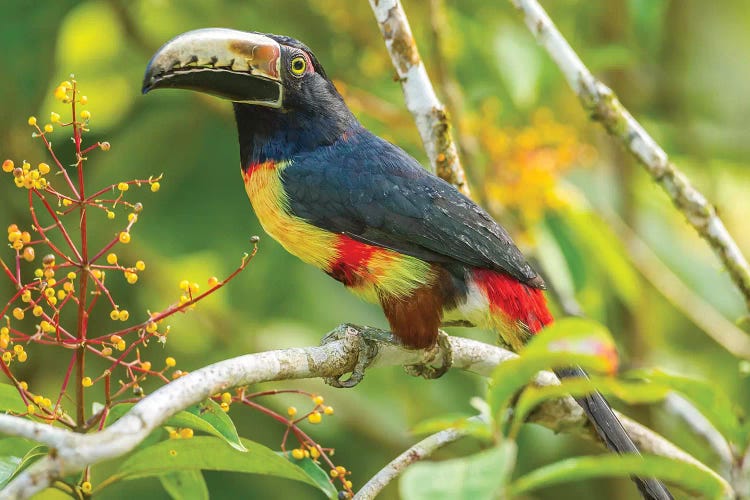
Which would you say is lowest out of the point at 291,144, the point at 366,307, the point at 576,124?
the point at 366,307

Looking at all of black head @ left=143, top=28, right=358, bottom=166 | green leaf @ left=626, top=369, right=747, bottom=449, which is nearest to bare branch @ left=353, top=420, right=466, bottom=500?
green leaf @ left=626, top=369, right=747, bottom=449

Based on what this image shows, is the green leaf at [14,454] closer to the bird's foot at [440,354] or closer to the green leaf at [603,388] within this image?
the green leaf at [603,388]

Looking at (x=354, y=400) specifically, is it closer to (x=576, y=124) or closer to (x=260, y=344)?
(x=260, y=344)

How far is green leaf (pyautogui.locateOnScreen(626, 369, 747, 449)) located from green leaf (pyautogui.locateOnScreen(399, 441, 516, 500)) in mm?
448

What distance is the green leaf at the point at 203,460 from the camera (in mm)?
2430

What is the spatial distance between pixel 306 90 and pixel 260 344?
1699mm

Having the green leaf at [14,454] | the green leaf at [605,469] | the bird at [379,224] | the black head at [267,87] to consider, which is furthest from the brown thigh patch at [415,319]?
the green leaf at [605,469]

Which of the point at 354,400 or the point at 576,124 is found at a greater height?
the point at 576,124

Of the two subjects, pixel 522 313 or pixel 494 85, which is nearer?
pixel 522 313

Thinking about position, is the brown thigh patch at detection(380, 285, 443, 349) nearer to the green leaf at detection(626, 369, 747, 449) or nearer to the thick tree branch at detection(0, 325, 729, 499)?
the thick tree branch at detection(0, 325, 729, 499)

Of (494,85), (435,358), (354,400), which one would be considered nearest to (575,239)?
(494,85)

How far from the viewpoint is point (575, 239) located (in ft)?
16.2

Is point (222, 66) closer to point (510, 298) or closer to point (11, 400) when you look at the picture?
point (510, 298)

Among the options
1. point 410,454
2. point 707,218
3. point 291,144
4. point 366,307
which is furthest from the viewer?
point 366,307
